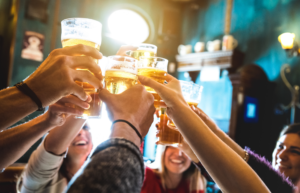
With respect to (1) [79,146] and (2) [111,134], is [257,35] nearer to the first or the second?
(1) [79,146]

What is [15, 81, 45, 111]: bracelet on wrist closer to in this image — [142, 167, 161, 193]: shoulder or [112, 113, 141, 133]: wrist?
[112, 113, 141, 133]: wrist

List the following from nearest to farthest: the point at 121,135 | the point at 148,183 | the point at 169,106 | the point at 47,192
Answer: the point at 121,135
the point at 169,106
the point at 47,192
the point at 148,183

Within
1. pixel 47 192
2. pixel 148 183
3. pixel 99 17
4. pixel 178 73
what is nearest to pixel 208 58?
pixel 178 73

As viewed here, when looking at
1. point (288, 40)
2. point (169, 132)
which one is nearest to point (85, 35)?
point (169, 132)

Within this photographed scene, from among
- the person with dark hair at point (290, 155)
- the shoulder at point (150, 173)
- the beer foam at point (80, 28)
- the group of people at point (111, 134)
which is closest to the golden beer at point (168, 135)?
the group of people at point (111, 134)

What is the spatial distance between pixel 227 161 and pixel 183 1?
7411 millimetres

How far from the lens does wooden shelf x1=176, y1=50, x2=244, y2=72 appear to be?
5.53 m

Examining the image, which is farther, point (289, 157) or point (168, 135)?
point (289, 157)

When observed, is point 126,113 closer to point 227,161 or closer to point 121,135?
point 121,135

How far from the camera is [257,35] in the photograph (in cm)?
562

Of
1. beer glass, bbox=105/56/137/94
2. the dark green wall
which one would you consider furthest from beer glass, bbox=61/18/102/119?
the dark green wall

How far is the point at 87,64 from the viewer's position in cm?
86

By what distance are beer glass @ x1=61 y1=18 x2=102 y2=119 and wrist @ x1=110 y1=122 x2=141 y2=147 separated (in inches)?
15.7

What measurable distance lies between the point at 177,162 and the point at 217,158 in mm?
1801
